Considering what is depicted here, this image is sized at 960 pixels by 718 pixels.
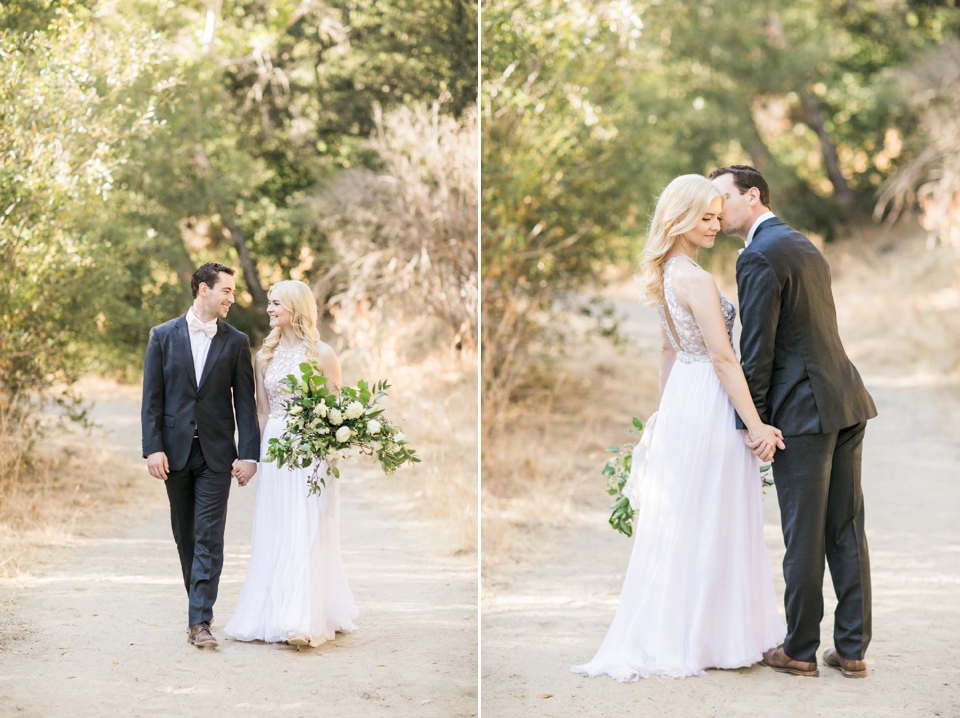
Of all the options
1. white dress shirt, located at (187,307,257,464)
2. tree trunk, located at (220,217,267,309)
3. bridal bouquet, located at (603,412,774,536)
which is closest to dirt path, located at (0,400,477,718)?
white dress shirt, located at (187,307,257,464)

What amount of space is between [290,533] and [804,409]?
1826 millimetres

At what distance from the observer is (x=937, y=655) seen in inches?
142

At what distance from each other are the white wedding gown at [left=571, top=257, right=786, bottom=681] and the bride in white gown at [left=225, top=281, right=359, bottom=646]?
1.00 meters

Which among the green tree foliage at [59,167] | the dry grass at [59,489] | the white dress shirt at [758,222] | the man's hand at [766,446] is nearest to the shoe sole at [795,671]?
the man's hand at [766,446]

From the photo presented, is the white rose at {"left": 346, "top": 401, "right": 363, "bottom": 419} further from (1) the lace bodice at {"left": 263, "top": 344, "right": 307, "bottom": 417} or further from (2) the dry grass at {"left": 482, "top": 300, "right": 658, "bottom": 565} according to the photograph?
(2) the dry grass at {"left": 482, "top": 300, "right": 658, "bottom": 565}

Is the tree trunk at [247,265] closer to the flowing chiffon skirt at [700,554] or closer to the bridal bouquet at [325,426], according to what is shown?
the bridal bouquet at [325,426]

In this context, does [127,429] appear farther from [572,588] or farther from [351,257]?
[572,588]

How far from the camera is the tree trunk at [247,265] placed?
140 inches

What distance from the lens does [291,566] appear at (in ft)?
11.1

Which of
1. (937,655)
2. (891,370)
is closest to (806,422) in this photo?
(937,655)

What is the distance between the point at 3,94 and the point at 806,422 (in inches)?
121

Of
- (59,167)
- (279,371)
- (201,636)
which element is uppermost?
(59,167)

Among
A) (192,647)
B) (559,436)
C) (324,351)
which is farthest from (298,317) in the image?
(559,436)

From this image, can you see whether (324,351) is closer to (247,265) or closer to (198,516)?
(247,265)
